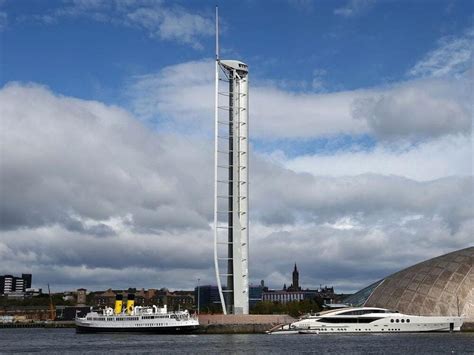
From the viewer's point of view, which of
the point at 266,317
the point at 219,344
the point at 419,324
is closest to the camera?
the point at 219,344

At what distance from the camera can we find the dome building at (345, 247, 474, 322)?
12156 centimetres

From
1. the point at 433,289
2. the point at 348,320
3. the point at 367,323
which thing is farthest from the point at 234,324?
the point at 433,289

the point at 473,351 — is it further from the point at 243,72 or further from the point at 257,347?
the point at 243,72

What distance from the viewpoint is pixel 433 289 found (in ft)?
407

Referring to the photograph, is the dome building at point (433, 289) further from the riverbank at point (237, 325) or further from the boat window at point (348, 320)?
the boat window at point (348, 320)

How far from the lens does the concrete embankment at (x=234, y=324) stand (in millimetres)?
122438

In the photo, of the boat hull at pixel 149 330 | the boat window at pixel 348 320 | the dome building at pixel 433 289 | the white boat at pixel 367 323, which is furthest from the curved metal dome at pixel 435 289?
the boat hull at pixel 149 330

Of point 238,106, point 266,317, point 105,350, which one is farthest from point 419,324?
point 105,350

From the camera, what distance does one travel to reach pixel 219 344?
93562mm

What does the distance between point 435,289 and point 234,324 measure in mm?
32899

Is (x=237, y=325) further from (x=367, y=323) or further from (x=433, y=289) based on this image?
(x=433, y=289)

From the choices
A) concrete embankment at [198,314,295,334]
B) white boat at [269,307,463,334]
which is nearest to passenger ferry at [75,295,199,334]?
concrete embankment at [198,314,295,334]

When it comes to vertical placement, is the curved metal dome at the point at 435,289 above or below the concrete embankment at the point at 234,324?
above

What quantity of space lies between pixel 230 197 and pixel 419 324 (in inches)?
1411
